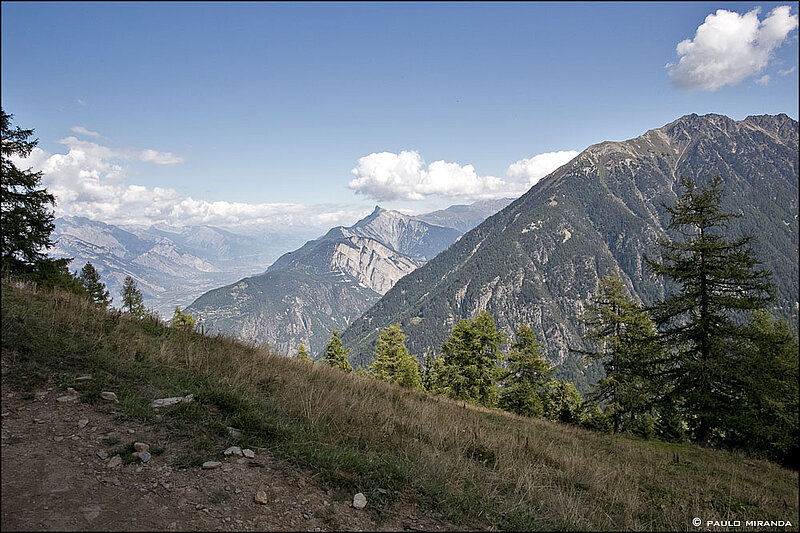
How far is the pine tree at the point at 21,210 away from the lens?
1789cm

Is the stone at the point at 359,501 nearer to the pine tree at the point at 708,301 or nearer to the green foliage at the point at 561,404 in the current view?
the pine tree at the point at 708,301

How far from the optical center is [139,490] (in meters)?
3.85

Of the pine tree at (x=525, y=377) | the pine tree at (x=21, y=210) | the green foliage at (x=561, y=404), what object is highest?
the pine tree at (x=21, y=210)

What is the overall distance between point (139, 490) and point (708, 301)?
19510 mm

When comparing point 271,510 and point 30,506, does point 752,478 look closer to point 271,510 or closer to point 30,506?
point 271,510

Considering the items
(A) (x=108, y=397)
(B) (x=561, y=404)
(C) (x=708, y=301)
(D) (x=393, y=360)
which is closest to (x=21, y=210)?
(A) (x=108, y=397)

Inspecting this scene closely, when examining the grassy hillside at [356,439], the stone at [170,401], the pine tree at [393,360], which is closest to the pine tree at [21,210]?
the grassy hillside at [356,439]

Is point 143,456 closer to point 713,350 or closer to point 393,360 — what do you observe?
point 713,350

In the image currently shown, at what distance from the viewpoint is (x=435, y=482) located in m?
4.88

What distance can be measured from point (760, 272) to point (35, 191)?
1290 inches

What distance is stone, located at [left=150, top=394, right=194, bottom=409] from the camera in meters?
5.56

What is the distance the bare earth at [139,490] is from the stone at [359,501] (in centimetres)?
6

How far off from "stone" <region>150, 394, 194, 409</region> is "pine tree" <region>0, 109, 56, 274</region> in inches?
702

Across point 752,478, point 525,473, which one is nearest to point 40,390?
point 525,473
